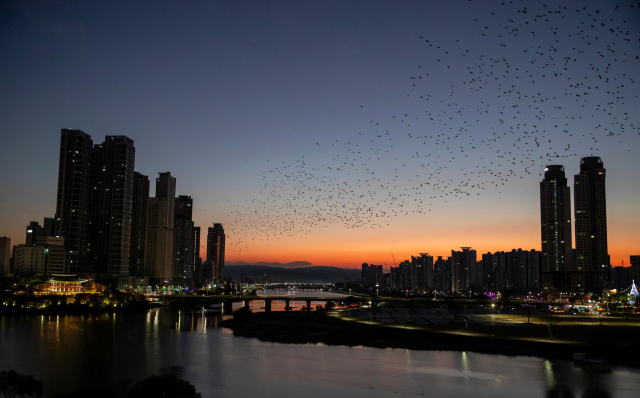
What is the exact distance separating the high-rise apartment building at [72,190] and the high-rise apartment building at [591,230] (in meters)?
141

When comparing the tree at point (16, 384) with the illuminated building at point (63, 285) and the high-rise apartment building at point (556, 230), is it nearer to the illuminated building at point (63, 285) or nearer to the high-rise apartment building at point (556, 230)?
the illuminated building at point (63, 285)

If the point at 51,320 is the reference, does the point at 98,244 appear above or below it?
above

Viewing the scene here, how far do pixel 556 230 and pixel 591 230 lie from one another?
1116 centimetres

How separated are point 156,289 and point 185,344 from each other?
113 meters

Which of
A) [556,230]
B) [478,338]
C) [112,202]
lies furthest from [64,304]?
[556,230]

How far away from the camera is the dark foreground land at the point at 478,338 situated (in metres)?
40.3

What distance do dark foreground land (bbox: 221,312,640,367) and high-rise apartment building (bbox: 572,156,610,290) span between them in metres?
109

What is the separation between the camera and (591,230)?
161125 millimetres

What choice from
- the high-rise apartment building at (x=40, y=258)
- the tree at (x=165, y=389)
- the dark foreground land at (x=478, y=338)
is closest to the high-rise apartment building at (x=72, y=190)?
the high-rise apartment building at (x=40, y=258)

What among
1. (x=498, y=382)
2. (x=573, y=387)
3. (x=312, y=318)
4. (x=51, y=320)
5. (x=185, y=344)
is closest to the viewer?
(x=573, y=387)

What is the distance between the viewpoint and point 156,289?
155125 millimetres

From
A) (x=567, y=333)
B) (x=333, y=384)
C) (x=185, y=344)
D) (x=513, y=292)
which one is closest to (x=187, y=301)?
(x=185, y=344)

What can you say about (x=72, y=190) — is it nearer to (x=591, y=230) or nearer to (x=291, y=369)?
(x=291, y=369)

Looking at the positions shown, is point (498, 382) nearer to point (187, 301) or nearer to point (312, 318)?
point (312, 318)
